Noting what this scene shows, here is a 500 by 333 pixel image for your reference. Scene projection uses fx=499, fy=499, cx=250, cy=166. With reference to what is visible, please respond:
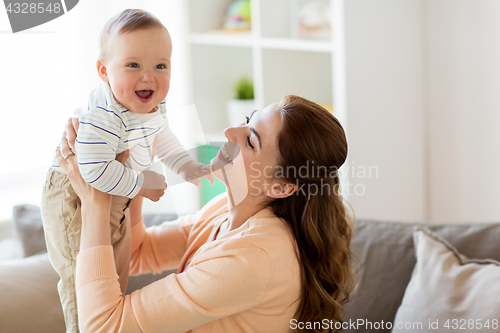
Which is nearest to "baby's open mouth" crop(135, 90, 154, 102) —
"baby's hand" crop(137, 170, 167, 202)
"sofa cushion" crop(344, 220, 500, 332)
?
"baby's hand" crop(137, 170, 167, 202)

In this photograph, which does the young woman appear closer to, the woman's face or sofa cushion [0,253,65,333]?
the woman's face

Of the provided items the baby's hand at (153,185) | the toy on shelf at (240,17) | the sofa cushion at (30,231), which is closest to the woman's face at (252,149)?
the baby's hand at (153,185)

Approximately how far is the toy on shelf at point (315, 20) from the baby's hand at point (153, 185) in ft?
4.28

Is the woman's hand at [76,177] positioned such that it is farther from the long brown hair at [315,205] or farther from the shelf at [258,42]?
the shelf at [258,42]

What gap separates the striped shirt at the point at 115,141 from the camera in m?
0.88

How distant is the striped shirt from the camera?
2.88 feet

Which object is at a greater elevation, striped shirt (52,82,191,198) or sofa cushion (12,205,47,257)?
striped shirt (52,82,191,198)

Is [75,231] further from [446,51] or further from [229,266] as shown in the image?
[446,51]

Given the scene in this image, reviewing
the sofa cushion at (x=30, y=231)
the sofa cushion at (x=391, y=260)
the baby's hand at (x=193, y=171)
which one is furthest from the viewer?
the sofa cushion at (x=30, y=231)

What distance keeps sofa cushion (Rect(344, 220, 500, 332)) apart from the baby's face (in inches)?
30.4

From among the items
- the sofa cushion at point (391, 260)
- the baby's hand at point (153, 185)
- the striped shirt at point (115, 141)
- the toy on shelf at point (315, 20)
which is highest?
the toy on shelf at point (315, 20)

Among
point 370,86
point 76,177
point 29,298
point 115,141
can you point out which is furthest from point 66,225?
point 370,86

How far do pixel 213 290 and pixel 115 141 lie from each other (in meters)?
0.33

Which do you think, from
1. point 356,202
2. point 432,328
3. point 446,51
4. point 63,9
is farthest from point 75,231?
point 446,51
